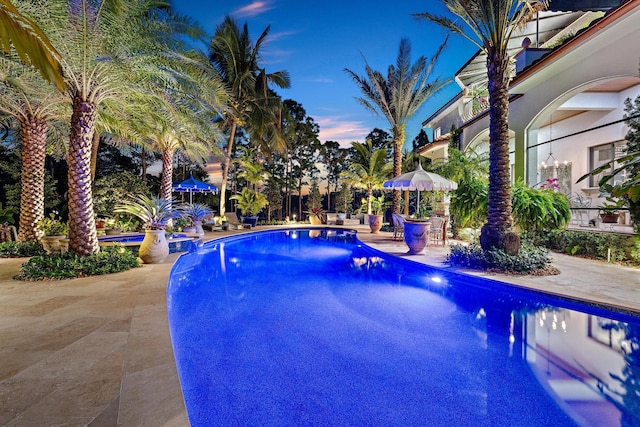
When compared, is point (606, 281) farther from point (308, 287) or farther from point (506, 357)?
point (308, 287)

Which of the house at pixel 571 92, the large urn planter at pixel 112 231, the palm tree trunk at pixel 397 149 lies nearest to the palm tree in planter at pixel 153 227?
the large urn planter at pixel 112 231

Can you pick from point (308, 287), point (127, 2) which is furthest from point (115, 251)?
point (127, 2)

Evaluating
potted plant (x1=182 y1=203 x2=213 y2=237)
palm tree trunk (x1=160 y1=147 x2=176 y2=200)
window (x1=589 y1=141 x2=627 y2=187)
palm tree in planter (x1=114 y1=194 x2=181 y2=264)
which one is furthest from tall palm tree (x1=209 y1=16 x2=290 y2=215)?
window (x1=589 y1=141 x2=627 y2=187)

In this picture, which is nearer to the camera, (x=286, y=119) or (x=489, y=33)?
(x=489, y=33)

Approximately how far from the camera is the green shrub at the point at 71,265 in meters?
6.07

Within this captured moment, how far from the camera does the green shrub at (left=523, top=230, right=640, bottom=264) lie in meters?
8.13

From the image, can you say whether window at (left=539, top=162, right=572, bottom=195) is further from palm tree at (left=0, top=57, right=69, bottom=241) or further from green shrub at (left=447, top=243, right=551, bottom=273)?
palm tree at (left=0, top=57, right=69, bottom=241)

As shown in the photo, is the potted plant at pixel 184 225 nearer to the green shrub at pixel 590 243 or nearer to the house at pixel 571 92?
the green shrub at pixel 590 243

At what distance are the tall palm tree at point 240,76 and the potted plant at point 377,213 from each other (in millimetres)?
8795

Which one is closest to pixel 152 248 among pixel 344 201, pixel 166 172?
pixel 166 172

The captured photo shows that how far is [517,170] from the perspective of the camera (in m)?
11.8

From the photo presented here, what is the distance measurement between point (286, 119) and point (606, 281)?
21.9 metres

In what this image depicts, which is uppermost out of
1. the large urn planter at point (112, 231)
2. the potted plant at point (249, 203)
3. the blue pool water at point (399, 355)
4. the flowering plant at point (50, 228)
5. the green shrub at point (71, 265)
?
the potted plant at point (249, 203)

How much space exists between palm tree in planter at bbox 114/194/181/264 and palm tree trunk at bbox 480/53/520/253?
846cm
